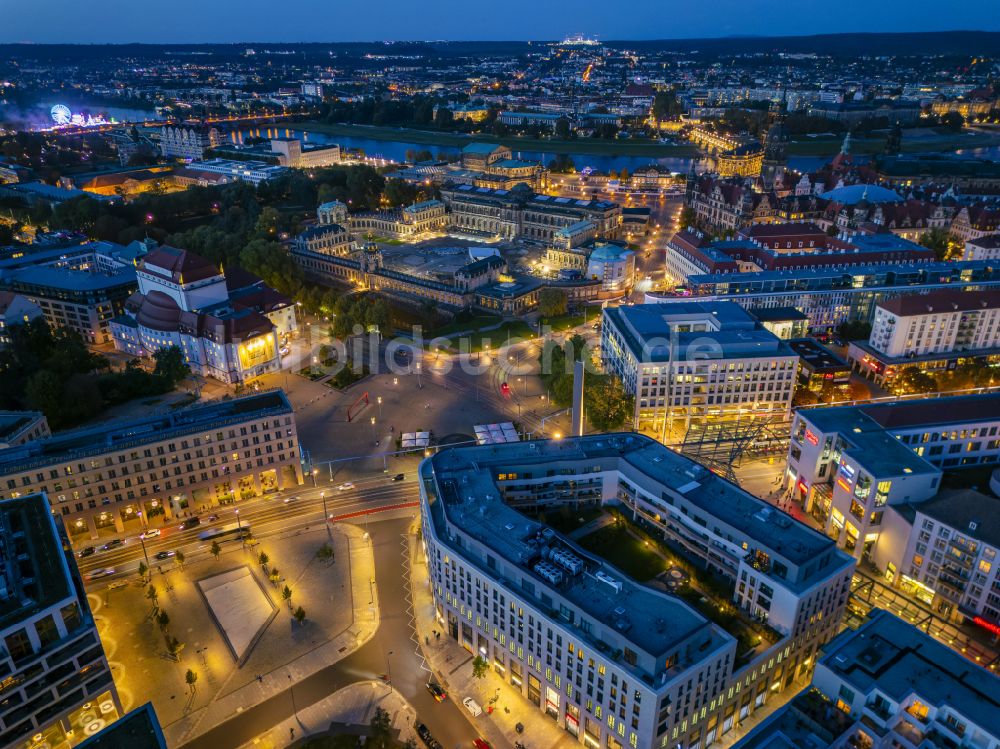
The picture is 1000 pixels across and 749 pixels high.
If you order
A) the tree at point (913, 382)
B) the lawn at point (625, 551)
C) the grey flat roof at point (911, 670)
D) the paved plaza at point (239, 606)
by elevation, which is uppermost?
the grey flat roof at point (911, 670)

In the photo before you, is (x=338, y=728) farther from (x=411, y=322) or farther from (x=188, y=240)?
(x=188, y=240)

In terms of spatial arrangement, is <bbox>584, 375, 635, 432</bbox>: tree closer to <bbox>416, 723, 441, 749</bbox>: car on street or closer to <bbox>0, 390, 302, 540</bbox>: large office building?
<bbox>0, 390, 302, 540</bbox>: large office building

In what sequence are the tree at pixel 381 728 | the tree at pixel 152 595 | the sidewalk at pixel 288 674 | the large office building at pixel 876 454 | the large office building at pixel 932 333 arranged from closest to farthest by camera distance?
the tree at pixel 381 728 < the sidewalk at pixel 288 674 < the tree at pixel 152 595 < the large office building at pixel 876 454 < the large office building at pixel 932 333

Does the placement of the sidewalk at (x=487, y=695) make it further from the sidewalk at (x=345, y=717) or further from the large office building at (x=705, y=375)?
the large office building at (x=705, y=375)

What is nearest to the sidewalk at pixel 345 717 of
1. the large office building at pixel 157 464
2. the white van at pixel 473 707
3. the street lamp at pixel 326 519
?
the white van at pixel 473 707

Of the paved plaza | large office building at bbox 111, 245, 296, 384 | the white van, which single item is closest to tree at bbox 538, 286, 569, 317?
large office building at bbox 111, 245, 296, 384

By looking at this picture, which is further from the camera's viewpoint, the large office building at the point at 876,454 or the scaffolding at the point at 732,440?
the scaffolding at the point at 732,440

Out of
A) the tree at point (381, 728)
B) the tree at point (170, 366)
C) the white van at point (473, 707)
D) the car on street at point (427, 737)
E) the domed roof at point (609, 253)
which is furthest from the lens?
the domed roof at point (609, 253)

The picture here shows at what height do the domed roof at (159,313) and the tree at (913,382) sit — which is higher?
the domed roof at (159,313)
